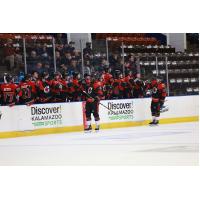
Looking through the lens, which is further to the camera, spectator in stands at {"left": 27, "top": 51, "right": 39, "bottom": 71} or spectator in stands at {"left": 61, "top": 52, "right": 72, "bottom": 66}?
spectator in stands at {"left": 61, "top": 52, "right": 72, "bottom": 66}

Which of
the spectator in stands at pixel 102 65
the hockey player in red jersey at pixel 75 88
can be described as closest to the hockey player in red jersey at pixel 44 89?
the hockey player in red jersey at pixel 75 88

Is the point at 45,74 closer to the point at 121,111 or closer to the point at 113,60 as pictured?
the point at 113,60

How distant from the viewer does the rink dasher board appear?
12.0m

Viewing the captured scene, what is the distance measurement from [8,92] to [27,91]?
44 cm

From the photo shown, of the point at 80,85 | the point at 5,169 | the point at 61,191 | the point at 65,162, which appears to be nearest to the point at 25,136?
the point at 80,85

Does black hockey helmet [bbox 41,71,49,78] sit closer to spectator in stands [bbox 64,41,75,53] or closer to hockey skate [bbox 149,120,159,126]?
spectator in stands [bbox 64,41,75,53]

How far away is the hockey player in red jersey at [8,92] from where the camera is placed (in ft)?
39.2

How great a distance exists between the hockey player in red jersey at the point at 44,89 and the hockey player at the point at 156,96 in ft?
7.84

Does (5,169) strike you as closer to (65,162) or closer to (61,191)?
(65,162)

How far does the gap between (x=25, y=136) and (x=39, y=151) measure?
6.40 ft

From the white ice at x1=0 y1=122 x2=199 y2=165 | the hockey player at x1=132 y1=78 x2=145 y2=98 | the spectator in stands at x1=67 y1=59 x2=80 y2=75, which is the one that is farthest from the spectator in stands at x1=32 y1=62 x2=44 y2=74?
the hockey player at x1=132 y1=78 x2=145 y2=98

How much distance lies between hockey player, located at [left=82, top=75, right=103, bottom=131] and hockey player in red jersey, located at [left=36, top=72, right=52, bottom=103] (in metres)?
0.74

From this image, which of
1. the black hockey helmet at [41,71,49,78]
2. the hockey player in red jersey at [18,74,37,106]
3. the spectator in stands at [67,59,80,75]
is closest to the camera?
the hockey player in red jersey at [18,74,37,106]

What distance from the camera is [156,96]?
1403 centimetres
